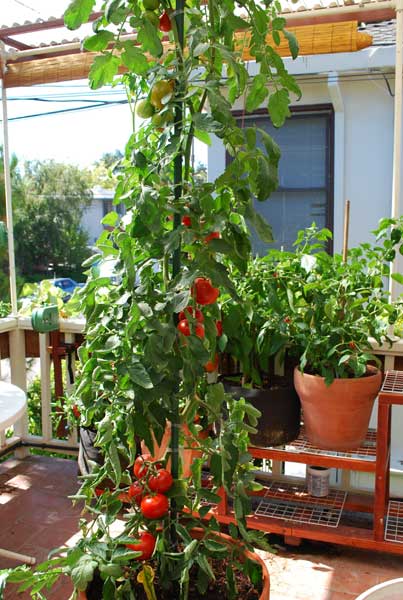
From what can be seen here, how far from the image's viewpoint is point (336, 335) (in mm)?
2215

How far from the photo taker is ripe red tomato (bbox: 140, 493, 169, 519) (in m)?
1.29

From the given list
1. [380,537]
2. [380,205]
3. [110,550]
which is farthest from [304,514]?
[380,205]

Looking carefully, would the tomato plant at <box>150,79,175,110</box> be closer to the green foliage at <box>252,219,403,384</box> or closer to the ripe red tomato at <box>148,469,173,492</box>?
the ripe red tomato at <box>148,469,173,492</box>

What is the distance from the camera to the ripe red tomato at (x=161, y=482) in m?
1.31

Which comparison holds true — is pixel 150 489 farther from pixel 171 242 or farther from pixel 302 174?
pixel 302 174

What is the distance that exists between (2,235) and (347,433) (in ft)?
6.61

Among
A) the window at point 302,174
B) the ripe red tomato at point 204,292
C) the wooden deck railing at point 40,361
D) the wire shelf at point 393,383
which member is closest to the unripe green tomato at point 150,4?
the ripe red tomato at point 204,292

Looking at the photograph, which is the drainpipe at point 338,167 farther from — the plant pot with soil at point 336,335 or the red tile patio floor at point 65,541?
the red tile patio floor at point 65,541

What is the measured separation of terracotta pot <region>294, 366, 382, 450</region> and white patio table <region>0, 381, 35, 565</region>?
0.97 m

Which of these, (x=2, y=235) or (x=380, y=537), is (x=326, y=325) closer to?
(x=380, y=537)

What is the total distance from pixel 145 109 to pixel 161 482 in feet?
2.48

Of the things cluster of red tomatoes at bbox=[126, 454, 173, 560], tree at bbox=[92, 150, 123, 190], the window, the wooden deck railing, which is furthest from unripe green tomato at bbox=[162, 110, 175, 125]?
tree at bbox=[92, 150, 123, 190]

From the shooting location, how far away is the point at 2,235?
3.26 m

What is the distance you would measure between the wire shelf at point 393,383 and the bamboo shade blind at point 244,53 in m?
1.28
